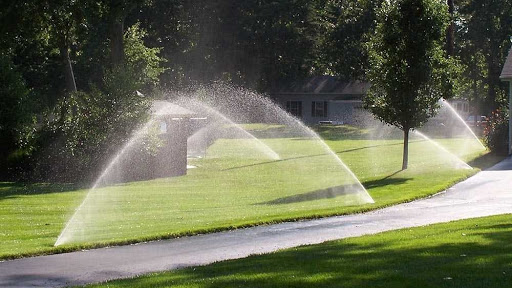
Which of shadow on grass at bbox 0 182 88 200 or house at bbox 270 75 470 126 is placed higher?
house at bbox 270 75 470 126

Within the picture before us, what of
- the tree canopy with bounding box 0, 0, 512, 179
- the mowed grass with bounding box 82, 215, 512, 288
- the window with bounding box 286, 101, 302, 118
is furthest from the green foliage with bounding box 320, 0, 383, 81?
the mowed grass with bounding box 82, 215, 512, 288

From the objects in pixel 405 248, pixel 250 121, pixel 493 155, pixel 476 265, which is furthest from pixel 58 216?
pixel 250 121

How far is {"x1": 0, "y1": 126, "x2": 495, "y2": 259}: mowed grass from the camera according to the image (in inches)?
661

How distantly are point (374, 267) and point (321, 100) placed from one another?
7532 centimetres

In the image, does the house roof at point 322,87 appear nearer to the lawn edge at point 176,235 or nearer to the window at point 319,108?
the window at point 319,108

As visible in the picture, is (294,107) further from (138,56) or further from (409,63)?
(409,63)

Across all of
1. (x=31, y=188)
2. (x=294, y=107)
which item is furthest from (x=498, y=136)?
(x=294, y=107)

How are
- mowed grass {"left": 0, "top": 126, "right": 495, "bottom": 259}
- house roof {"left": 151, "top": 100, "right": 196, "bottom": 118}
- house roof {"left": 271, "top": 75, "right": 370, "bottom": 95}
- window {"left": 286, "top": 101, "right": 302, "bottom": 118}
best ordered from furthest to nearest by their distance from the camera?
window {"left": 286, "top": 101, "right": 302, "bottom": 118} → house roof {"left": 271, "top": 75, "right": 370, "bottom": 95} → house roof {"left": 151, "top": 100, "right": 196, "bottom": 118} → mowed grass {"left": 0, "top": 126, "right": 495, "bottom": 259}

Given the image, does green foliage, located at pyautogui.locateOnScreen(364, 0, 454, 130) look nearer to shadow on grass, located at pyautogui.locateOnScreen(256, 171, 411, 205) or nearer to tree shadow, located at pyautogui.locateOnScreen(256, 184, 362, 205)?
shadow on grass, located at pyautogui.locateOnScreen(256, 171, 411, 205)

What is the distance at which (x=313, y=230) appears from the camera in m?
17.0

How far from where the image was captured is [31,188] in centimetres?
2695

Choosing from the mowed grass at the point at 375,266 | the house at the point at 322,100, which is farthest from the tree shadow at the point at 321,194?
the house at the point at 322,100

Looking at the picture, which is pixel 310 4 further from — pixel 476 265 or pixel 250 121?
pixel 476 265

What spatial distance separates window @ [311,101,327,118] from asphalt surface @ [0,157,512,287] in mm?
62855
